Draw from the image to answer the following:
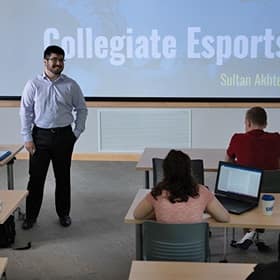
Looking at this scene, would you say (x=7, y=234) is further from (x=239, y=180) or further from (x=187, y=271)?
(x=187, y=271)

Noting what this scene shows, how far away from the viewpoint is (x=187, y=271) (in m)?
2.91

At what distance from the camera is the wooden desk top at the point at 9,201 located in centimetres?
368

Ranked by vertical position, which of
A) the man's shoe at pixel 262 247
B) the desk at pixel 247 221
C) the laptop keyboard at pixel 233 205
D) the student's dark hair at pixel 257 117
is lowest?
the man's shoe at pixel 262 247

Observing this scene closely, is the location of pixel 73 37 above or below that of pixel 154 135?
above

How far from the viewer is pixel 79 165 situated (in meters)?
7.64

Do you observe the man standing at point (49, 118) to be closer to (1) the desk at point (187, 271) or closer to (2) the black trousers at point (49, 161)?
(2) the black trousers at point (49, 161)

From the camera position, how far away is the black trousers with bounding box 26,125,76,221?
5.15 meters

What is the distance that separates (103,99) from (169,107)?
2.72 ft

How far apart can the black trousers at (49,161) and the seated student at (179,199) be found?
185cm

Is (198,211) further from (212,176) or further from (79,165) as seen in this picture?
(79,165)

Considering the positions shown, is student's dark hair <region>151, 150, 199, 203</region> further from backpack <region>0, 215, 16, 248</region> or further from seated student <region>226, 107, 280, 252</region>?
backpack <region>0, 215, 16, 248</region>

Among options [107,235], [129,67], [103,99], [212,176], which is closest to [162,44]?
[129,67]

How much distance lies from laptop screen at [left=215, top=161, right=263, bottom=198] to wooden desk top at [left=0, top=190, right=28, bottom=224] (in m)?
1.31

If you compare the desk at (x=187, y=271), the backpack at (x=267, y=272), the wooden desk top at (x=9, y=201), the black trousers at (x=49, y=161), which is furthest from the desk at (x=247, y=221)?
the black trousers at (x=49, y=161)
